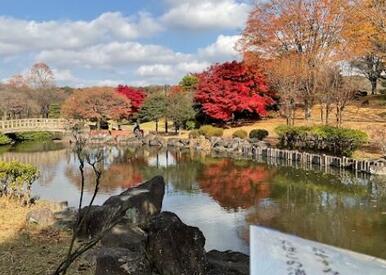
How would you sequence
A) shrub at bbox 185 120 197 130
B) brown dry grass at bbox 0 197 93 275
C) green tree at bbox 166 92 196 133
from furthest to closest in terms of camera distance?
shrub at bbox 185 120 197 130, green tree at bbox 166 92 196 133, brown dry grass at bbox 0 197 93 275

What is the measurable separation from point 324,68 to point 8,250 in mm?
24227

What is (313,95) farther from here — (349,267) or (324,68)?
(349,267)

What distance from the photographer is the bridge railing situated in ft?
121

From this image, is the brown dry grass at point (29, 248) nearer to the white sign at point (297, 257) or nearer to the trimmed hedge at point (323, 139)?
the white sign at point (297, 257)

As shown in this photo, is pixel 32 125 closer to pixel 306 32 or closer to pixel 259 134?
pixel 259 134

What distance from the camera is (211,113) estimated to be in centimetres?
3597

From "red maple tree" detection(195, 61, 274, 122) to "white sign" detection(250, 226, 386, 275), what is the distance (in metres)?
33.3

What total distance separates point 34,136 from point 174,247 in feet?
127

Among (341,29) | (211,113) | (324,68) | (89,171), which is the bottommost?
(89,171)

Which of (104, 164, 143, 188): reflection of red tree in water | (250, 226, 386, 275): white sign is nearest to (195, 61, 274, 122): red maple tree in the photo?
(104, 164, 143, 188): reflection of red tree in water

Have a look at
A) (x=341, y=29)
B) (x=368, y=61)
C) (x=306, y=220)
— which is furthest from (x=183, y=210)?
(x=368, y=61)

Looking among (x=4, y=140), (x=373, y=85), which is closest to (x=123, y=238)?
(x=4, y=140)

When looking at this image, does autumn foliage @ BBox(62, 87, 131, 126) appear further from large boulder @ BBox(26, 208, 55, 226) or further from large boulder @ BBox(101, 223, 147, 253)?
large boulder @ BBox(101, 223, 147, 253)

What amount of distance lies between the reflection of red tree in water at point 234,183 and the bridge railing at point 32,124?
20575 mm
